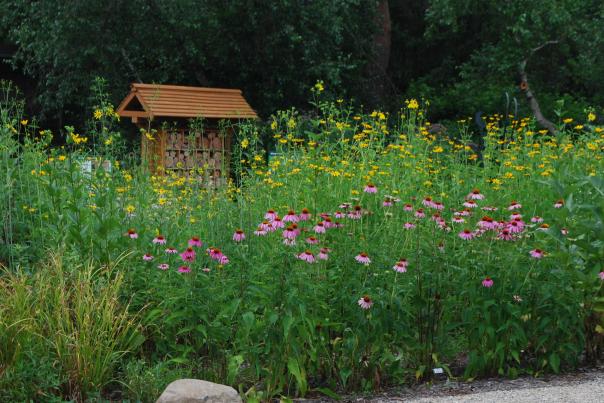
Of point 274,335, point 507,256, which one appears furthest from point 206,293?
point 507,256

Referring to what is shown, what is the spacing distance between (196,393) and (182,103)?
934 centimetres

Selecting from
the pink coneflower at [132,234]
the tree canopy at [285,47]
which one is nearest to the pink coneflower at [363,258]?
the pink coneflower at [132,234]

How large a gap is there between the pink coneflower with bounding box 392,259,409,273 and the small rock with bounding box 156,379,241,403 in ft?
3.21

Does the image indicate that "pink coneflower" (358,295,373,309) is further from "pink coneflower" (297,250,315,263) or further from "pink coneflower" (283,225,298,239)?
"pink coneflower" (283,225,298,239)

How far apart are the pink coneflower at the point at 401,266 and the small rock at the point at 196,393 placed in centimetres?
98

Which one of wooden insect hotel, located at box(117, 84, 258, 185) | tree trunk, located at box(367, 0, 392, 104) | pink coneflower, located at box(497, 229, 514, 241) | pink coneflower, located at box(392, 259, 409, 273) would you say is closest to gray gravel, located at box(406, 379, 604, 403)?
pink coneflower, located at box(392, 259, 409, 273)

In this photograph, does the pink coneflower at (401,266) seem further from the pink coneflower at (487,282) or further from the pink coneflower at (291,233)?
the pink coneflower at (291,233)

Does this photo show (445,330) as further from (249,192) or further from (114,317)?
(249,192)

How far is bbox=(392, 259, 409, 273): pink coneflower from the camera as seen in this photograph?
4.27 m

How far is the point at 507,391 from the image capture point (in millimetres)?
4336

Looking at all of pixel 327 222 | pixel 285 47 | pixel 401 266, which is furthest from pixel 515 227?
pixel 285 47

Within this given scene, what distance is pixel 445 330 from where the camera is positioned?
4.58 m

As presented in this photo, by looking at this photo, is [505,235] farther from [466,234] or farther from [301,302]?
[301,302]

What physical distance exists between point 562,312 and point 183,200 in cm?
310
